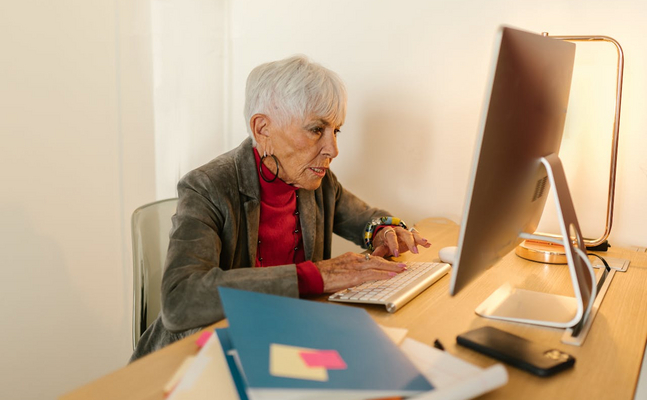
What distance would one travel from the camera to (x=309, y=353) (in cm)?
65

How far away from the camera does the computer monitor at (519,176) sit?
76 centimetres

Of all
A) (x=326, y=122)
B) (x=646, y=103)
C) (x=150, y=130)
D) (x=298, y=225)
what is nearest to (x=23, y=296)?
(x=150, y=130)

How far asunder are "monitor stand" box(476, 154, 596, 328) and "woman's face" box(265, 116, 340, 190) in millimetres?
542

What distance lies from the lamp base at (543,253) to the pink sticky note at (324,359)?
2.92 feet

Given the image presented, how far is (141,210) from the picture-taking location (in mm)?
1483

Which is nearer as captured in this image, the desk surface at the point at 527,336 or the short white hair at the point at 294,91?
the desk surface at the point at 527,336

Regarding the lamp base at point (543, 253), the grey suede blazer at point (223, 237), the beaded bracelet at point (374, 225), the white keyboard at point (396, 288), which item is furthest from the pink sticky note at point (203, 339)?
the lamp base at point (543, 253)

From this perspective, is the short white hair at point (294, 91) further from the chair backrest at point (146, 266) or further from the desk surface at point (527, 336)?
the desk surface at point (527, 336)

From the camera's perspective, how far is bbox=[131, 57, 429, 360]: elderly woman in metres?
1.06

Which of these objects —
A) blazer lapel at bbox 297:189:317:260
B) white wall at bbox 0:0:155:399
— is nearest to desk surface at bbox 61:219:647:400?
blazer lapel at bbox 297:189:317:260

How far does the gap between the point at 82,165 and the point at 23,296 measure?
433 mm

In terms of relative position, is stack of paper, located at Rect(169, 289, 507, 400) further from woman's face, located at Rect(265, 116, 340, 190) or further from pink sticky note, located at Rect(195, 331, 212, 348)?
woman's face, located at Rect(265, 116, 340, 190)

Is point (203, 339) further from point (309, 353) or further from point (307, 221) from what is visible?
point (307, 221)

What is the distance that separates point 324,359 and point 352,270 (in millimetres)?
506
